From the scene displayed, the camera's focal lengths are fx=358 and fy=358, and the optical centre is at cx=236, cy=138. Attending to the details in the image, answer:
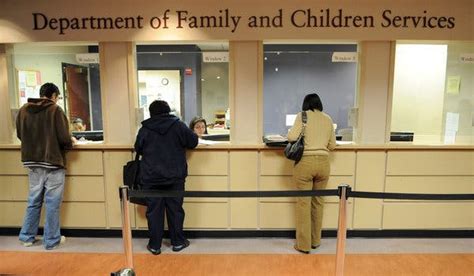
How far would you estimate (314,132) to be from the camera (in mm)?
3436

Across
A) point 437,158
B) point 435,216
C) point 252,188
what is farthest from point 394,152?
point 252,188

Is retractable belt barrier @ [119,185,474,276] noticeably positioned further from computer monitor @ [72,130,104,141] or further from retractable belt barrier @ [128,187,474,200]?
computer monitor @ [72,130,104,141]

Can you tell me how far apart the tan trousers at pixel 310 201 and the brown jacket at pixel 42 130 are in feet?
7.87

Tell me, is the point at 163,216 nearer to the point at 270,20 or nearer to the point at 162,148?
the point at 162,148

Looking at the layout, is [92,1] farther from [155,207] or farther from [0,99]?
[155,207]

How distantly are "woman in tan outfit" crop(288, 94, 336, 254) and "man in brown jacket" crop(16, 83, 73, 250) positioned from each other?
2330 millimetres

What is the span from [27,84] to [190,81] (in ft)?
8.00

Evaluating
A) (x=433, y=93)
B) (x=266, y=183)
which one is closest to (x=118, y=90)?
(x=266, y=183)

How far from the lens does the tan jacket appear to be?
3.43 meters

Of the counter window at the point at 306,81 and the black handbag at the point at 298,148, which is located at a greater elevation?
the counter window at the point at 306,81

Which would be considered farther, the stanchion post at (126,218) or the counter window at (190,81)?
the counter window at (190,81)

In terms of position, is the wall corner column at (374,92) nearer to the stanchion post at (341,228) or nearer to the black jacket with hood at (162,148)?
the stanchion post at (341,228)

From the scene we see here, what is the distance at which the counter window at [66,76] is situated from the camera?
13.5 ft

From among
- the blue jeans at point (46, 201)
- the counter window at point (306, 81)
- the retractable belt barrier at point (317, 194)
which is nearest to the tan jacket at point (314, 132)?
the counter window at point (306, 81)
